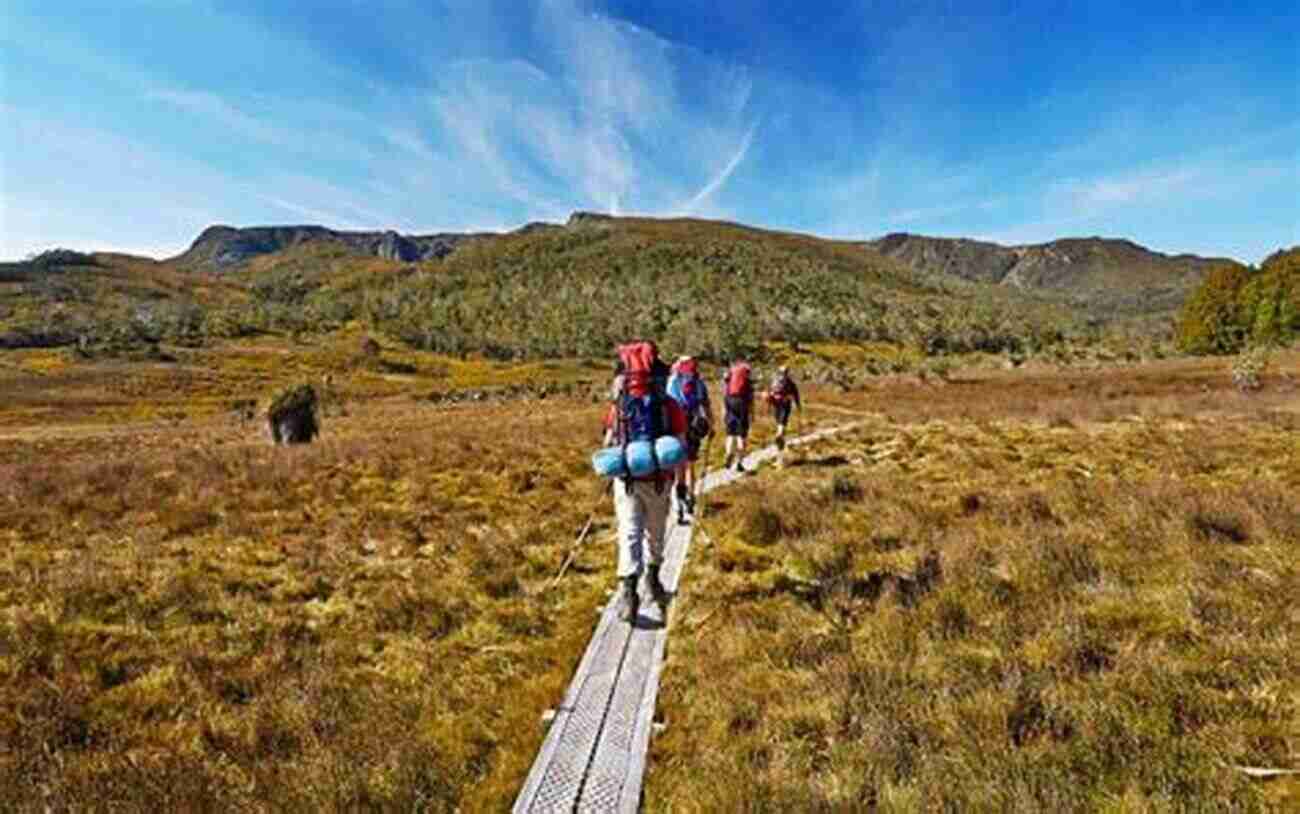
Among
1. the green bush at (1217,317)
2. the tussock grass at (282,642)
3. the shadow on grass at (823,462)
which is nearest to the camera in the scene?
the tussock grass at (282,642)

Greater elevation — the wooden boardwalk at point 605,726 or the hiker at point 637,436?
the hiker at point 637,436

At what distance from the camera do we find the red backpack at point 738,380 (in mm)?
16622

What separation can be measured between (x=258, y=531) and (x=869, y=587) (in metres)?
9.33

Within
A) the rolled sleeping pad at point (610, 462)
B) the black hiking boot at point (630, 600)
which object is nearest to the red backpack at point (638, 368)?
the rolled sleeping pad at point (610, 462)

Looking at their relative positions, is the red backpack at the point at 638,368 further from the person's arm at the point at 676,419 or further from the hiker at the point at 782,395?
the hiker at the point at 782,395

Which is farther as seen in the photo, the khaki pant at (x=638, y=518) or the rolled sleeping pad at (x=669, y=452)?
the khaki pant at (x=638, y=518)

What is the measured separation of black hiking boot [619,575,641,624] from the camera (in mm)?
7555

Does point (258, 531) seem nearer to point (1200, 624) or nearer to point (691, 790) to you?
point (691, 790)

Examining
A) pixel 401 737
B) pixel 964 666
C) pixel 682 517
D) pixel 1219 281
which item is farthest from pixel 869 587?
pixel 1219 281

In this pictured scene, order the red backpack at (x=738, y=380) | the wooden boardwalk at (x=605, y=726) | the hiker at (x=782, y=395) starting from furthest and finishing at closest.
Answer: the hiker at (x=782, y=395)
the red backpack at (x=738, y=380)
the wooden boardwalk at (x=605, y=726)

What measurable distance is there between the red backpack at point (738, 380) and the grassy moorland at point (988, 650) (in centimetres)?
315

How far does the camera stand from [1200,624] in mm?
6578

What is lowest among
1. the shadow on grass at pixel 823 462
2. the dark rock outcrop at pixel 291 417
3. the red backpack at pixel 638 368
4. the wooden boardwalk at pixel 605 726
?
the dark rock outcrop at pixel 291 417

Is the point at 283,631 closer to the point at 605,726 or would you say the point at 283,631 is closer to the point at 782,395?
the point at 605,726
